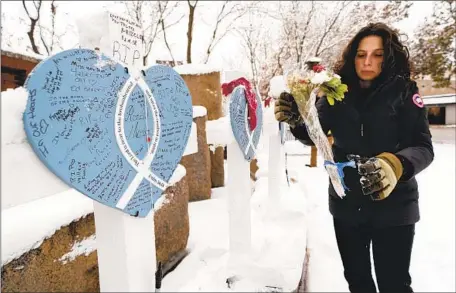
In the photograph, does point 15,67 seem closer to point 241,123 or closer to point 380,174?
point 241,123

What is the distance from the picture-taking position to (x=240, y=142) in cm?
226

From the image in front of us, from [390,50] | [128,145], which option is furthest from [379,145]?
[128,145]

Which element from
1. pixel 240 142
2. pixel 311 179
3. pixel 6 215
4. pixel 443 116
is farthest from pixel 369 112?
pixel 443 116

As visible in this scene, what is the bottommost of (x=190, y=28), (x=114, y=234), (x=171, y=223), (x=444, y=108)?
(x=444, y=108)

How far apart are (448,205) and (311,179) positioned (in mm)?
3039

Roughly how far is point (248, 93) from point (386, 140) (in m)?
1.09

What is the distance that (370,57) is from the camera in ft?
5.83

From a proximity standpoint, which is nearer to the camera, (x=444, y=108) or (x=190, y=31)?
(x=190, y=31)

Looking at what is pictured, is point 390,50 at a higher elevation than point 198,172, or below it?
higher

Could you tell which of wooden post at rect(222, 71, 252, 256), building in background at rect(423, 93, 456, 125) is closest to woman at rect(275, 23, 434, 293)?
wooden post at rect(222, 71, 252, 256)

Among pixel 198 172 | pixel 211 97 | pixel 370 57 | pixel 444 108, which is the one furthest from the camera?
pixel 444 108

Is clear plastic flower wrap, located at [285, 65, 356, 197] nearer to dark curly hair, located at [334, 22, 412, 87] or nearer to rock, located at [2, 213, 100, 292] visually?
dark curly hair, located at [334, 22, 412, 87]

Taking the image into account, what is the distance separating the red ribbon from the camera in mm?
2281

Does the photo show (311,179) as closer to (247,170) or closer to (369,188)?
(247,170)
